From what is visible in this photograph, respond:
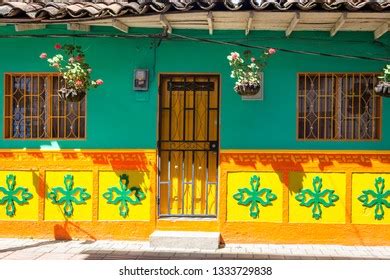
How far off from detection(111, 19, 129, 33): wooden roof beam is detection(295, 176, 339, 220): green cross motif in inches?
154

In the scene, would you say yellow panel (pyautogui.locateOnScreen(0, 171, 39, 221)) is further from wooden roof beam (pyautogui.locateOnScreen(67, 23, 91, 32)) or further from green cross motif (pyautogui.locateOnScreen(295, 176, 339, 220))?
green cross motif (pyautogui.locateOnScreen(295, 176, 339, 220))

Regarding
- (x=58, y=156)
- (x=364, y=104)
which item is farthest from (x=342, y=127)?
(x=58, y=156)

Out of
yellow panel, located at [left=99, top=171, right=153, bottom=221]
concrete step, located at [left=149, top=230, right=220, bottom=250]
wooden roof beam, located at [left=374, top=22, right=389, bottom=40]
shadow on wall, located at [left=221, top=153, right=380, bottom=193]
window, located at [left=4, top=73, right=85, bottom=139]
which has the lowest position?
concrete step, located at [left=149, top=230, right=220, bottom=250]

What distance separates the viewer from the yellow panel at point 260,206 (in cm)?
840

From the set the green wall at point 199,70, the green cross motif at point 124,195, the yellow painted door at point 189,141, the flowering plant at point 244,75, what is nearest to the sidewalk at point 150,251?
the green cross motif at point 124,195

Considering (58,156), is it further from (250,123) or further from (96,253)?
(250,123)

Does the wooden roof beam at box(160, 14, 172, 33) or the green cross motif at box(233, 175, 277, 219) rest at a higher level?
the wooden roof beam at box(160, 14, 172, 33)

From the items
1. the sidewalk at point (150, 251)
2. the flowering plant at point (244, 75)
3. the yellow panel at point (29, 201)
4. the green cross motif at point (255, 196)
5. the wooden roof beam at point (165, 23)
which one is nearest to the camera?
the wooden roof beam at point (165, 23)

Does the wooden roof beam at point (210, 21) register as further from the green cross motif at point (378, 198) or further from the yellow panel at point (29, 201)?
the yellow panel at point (29, 201)

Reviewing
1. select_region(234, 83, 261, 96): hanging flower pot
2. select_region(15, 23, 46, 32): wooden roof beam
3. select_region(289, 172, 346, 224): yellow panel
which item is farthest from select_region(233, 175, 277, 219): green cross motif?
select_region(15, 23, 46, 32): wooden roof beam

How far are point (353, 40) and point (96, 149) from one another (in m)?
4.61

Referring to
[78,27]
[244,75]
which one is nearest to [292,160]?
[244,75]

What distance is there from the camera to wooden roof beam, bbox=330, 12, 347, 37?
7199mm

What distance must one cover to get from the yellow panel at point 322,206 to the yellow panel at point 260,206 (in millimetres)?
195
